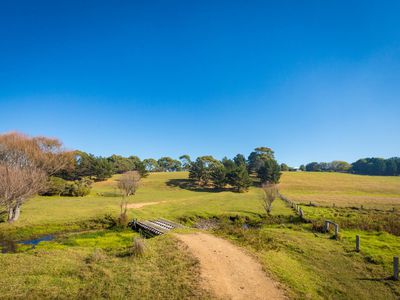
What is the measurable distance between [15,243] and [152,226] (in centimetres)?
1278

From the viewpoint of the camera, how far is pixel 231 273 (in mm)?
11695

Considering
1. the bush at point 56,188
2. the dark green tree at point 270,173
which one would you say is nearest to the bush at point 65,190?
the bush at point 56,188

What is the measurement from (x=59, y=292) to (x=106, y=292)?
2.08 meters

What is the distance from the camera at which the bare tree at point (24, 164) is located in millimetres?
19500

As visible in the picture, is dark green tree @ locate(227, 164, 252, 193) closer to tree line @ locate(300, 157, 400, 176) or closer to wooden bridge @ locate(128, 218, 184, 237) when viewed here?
wooden bridge @ locate(128, 218, 184, 237)

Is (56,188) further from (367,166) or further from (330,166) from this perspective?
(330,166)

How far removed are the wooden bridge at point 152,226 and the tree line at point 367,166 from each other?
486 feet

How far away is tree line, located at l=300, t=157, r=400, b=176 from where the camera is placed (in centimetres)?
12206

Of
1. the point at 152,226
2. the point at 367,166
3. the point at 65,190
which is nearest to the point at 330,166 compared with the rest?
the point at 367,166

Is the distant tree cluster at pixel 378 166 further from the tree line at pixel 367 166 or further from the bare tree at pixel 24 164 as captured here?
the bare tree at pixel 24 164

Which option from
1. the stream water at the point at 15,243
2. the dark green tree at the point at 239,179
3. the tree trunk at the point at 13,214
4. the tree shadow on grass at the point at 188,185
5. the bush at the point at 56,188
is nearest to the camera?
the stream water at the point at 15,243

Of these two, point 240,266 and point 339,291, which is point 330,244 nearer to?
point 339,291

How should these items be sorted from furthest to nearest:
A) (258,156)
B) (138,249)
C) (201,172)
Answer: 1. (258,156)
2. (201,172)
3. (138,249)

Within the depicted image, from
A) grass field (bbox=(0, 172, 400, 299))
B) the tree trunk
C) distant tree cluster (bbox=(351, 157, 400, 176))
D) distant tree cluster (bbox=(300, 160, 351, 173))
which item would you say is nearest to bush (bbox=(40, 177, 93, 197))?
the tree trunk
